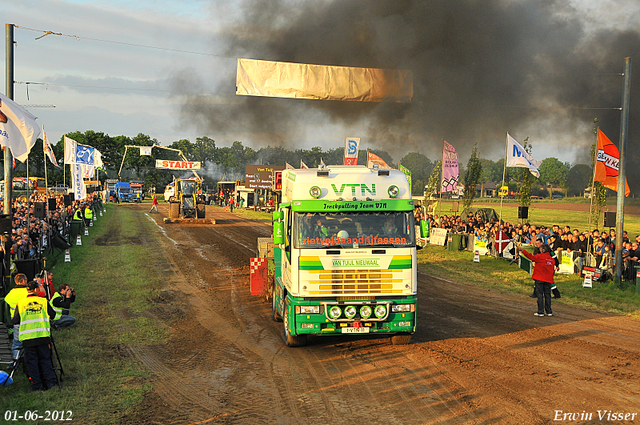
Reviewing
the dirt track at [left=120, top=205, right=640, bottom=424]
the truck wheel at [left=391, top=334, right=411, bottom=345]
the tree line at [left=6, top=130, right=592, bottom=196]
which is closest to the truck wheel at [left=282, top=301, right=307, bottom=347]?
the dirt track at [left=120, top=205, right=640, bottom=424]

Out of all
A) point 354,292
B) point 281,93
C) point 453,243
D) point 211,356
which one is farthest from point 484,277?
point 211,356

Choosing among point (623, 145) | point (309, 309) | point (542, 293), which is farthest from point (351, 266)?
point (623, 145)

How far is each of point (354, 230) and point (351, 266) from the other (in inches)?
25.5

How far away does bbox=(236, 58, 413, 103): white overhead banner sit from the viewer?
647 inches

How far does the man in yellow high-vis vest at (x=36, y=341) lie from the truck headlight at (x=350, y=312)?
15.3ft

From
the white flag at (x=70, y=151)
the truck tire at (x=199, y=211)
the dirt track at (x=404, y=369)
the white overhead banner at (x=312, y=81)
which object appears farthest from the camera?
the truck tire at (x=199, y=211)

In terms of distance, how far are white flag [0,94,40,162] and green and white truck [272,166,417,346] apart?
22.6ft

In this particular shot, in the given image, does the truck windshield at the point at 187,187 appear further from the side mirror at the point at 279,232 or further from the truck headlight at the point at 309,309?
the truck headlight at the point at 309,309

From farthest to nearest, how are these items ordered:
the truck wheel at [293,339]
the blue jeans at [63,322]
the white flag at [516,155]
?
1. the white flag at [516,155]
2. the blue jeans at [63,322]
3. the truck wheel at [293,339]

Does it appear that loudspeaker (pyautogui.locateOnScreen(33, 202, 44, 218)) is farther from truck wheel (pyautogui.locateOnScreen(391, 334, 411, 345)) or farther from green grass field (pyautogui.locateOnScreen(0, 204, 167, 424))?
truck wheel (pyautogui.locateOnScreen(391, 334, 411, 345))

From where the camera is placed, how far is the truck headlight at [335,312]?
347 inches

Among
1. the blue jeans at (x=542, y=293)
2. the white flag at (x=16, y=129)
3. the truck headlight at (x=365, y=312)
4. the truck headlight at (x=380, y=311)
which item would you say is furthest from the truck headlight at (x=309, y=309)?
the white flag at (x=16, y=129)

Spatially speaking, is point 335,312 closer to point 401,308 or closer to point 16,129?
point 401,308

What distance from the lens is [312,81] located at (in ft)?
55.5
